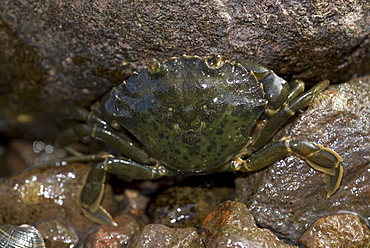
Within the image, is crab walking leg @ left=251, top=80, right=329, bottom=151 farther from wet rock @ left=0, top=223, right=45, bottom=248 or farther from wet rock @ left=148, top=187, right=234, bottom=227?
wet rock @ left=0, top=223, right=45, bottom=248

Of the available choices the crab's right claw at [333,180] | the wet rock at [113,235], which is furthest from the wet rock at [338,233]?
the wet rock at [113,235]

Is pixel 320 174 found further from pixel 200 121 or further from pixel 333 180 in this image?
pixel 200 121

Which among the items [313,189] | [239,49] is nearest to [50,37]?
[239,49]

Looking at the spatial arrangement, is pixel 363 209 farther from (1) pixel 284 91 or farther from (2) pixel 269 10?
(2) pixel 269 10

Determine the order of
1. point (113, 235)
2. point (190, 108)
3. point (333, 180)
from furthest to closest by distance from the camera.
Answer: point (113, 235) → point (333, 180) → point (190, 108)

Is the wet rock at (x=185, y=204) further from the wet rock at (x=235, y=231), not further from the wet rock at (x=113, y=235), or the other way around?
the wet rock at (x=235, y=231)

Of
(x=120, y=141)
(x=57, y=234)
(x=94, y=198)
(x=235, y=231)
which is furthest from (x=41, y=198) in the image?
(x=235, y=231)

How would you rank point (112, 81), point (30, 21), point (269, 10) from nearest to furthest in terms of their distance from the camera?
point (269, 10), point (30, 21), point (112, 81)

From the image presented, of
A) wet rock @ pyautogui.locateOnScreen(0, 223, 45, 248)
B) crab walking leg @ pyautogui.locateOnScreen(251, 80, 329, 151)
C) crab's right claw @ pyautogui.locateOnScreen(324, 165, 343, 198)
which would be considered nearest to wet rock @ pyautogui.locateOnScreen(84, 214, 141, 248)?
wet rock @ pyautogui.locateOnScreen(0, 223, 45, 248)
